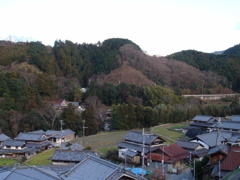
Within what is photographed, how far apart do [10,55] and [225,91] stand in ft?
127

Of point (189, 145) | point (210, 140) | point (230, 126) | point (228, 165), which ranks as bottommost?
point (189, 145)

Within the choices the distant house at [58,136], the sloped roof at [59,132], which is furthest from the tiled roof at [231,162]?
the sloped roof at [59,132]

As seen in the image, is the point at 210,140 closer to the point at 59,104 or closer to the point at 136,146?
the point at 136,146

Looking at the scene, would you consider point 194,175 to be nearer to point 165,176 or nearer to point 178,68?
point 165,176

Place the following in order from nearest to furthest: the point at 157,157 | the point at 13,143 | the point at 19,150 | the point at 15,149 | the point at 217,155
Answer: the point at 217,155, the point at 157,157, the point at 19,150, the point at 15,149, the point at 13,143

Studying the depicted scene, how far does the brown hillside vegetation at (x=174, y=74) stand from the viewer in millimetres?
48344

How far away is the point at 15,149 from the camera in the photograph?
72.5 feet

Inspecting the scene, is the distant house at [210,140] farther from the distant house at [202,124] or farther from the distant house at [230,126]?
the distant house at [202,124]

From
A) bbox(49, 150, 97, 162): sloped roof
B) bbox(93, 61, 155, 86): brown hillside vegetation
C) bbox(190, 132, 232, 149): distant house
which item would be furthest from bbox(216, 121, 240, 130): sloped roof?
bbox(93, 61, 155, 86): brown hillside vegetation

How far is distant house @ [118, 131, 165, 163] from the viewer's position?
57.0ft

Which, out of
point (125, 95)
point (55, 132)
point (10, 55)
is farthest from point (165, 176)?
point (10, 55)

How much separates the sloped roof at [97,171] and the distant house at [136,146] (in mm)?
10752

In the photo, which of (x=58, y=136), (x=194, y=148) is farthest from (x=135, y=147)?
(x=58, y=136)

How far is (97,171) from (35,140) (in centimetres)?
1903
